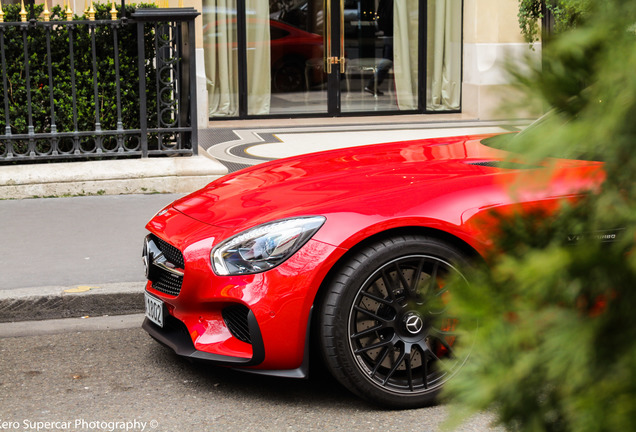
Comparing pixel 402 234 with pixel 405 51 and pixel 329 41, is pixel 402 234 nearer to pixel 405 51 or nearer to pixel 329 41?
pixel 329 41

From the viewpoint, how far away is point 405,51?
1445 cm

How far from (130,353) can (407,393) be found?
171cm

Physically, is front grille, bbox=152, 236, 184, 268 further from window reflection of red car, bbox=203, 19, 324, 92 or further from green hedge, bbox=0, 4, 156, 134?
window reflection of red car, bbox=203, 19, 324, 92

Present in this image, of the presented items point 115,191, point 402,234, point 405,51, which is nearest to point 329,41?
point 405,51

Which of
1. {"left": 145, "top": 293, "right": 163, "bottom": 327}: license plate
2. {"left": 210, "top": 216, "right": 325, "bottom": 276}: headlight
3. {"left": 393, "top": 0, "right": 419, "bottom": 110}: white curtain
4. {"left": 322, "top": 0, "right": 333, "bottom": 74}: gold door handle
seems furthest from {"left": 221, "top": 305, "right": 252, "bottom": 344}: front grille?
{"left": 393, "top": 0, "right": 419, "bottom": 110}: white curtain

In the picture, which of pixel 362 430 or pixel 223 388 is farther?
pixel 223 388

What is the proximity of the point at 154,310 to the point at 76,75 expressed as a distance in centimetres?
490

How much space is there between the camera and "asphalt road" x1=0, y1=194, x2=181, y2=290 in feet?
19.1

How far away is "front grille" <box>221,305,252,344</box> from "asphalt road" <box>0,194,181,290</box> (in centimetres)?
205

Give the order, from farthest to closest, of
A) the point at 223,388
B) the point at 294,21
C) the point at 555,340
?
1. the point at 294,21
2. the point at 223,388
3. the point at 555,340

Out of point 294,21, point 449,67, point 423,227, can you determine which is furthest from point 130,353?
point 449,67

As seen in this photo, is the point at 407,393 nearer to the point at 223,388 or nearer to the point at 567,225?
the point at 223,388

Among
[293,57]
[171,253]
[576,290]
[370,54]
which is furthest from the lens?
[370,54]

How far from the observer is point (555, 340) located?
1007 mm
